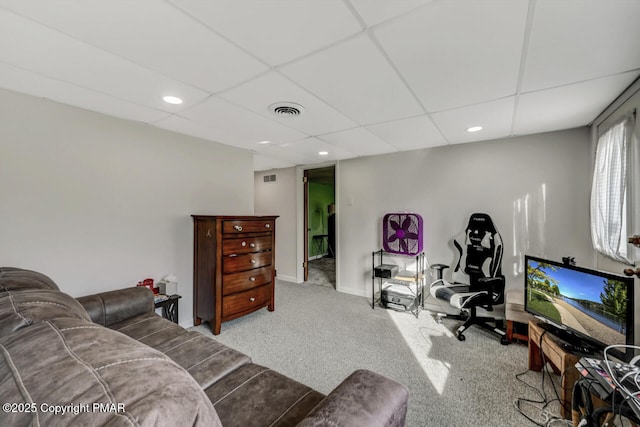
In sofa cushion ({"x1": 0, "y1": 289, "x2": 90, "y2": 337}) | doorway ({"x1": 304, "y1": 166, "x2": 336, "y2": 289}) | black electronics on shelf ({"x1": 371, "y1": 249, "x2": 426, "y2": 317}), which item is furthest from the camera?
doorway ({"x1": 304, "y1": 166, "x2": 336, "y2": 289})

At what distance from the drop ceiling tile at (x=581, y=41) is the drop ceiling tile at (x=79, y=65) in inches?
83.1

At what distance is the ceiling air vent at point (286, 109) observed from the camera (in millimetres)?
2102

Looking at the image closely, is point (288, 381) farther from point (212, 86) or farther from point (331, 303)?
point (331, 303)

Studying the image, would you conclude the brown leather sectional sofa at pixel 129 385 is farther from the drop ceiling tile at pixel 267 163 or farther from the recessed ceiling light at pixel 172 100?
the drop ceiling tile at pixel 267 163

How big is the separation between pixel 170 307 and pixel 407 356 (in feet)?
7.73

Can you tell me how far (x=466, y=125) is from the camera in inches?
102

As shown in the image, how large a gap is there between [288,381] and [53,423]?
0.95 metres

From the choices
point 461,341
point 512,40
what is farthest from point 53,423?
point 461,341

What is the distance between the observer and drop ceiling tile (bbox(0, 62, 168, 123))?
171 centimetres

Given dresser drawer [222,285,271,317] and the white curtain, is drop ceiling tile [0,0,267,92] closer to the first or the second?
dresser drawer [222,285,271,317]

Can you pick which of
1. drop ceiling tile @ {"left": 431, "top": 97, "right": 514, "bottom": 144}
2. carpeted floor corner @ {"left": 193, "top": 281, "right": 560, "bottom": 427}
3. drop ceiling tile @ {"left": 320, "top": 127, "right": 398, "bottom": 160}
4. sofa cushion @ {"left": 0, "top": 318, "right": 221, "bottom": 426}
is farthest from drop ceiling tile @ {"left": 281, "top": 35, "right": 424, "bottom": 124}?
carpeted floor corner @ {"left": 193, "top": 281, "right": 560, "bottom": 427}

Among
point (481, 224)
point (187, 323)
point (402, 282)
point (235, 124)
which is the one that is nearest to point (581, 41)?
point (481, 224)

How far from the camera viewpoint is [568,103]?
2057 mm

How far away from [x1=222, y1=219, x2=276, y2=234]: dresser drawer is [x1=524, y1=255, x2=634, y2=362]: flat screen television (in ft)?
8.85
